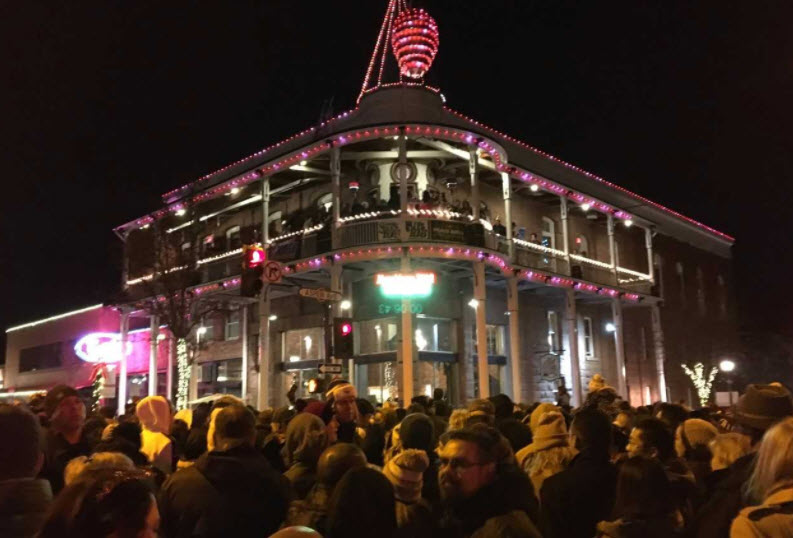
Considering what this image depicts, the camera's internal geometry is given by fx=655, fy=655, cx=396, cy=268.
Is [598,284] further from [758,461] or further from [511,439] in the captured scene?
[758,461]

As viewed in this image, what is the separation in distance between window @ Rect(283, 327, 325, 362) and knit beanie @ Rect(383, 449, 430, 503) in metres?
21.4

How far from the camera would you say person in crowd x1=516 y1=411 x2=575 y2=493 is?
4.89m

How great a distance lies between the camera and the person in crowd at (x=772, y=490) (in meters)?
2.52

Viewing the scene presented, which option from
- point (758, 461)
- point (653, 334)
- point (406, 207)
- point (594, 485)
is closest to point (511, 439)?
point (594, 485)

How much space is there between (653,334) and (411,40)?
62.1 ft

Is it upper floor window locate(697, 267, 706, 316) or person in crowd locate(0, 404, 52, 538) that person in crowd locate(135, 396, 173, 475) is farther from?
upper floor window locate(697, 267, 706, 316)

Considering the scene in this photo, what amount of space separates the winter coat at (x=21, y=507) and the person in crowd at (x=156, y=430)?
343cm

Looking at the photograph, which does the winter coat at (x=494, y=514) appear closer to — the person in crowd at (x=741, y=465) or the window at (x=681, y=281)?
the person in crowd at (x=741, y=465)

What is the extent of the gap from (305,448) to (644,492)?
91.7 inches

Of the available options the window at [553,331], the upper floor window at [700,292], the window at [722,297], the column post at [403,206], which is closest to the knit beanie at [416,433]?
the column post at [403,206]

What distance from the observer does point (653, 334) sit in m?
32.5

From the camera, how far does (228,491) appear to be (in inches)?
146

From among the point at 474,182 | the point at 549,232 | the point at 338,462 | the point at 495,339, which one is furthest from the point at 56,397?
the point at 549,232

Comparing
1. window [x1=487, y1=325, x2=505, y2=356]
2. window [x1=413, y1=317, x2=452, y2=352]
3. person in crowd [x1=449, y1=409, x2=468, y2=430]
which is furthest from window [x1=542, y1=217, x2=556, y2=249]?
person in crowd [x1=449, y1=409, x2=468, y2=430]
